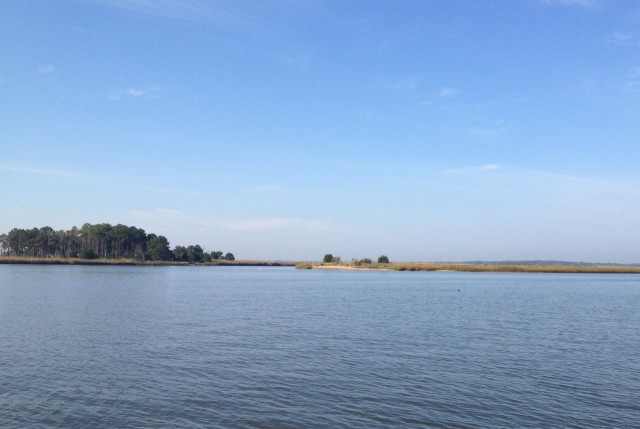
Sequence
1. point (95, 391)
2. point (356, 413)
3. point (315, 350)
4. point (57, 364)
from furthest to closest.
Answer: point (315, 350) → point (57, 364) → point (95, 391) → point (356, 413)

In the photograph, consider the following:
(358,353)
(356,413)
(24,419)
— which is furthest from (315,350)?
(24,419)

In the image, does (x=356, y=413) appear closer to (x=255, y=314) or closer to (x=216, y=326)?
(x=216, y=326)

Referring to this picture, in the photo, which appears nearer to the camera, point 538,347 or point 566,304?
point 538,347

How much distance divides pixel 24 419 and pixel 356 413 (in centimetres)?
1180

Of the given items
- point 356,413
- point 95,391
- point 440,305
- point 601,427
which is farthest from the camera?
point 440,305

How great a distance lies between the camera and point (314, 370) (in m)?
25.8

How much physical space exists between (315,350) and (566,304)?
145 ft

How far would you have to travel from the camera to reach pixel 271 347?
31.6 m

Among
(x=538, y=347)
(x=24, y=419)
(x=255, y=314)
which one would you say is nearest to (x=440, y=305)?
(x=255, y=314)

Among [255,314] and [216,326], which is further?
[255,314]

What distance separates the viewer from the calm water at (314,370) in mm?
19062

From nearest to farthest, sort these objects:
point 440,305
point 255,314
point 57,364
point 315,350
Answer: point 57,364 → point 315,350 → point 255,314 → point 440,305

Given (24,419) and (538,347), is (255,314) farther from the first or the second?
(24,419)

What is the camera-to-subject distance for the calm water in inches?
750
